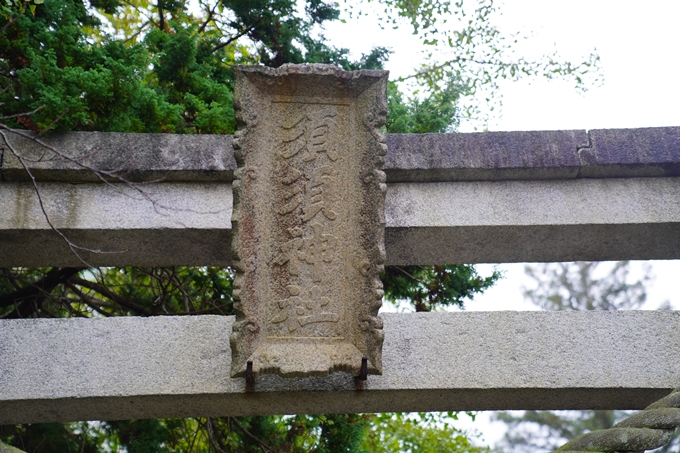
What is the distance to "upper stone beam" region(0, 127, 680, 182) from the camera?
364cm

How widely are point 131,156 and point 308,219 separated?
1161 mm

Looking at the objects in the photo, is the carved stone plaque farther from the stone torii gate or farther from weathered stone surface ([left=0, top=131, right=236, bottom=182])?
weathered stone surface ([left=0, top=131, right=236, bottom=182])

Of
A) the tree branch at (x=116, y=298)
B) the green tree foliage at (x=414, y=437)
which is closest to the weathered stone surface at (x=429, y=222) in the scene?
the tree branch at (x=116, y=298)

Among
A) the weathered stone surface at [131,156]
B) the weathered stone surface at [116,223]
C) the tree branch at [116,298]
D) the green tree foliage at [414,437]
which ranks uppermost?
the weathered stone surface at [131,156]

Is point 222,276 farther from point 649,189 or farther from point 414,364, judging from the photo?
point 649,189

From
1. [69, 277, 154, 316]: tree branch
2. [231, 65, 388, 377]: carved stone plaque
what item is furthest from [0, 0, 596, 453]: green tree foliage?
[231, 65, 388, 377]: carved stone plaque

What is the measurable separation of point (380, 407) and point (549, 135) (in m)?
1.88

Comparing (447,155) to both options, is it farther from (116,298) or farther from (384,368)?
(116,298)

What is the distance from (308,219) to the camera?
10.8ft

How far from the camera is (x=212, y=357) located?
335 centimetres

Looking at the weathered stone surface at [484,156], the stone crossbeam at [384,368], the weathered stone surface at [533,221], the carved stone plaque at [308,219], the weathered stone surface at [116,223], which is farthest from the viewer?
the weathered stone surface at [484,156]

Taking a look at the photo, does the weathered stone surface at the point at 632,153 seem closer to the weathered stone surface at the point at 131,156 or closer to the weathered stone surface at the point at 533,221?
the weathered stone surface at the point at 533,221

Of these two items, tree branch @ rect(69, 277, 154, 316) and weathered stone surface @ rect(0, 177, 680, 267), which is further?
tree branch @ rect(69, 277, 154, 316)

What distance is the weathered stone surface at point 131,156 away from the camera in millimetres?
3576
